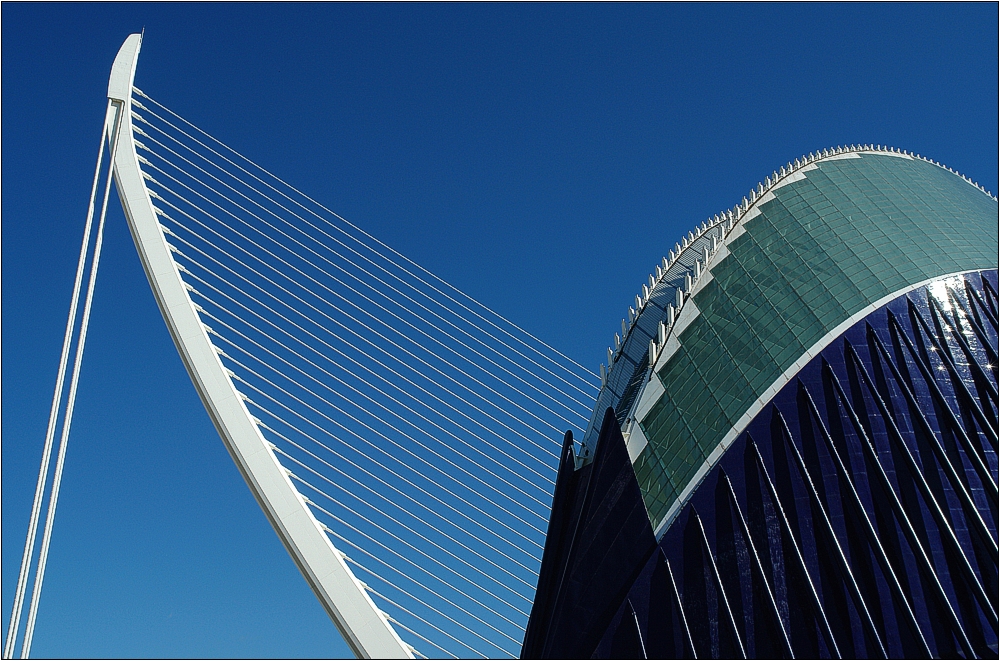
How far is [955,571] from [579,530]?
10.7m

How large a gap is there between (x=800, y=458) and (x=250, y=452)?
45.0 feet

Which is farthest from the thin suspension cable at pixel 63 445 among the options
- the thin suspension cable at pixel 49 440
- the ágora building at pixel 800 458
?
the ágora building at pixel 800 458

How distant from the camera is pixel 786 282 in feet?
92.5

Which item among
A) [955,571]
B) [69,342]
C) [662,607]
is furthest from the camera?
[662,607]

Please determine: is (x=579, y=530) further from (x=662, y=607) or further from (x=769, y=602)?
(x=769, y=602)

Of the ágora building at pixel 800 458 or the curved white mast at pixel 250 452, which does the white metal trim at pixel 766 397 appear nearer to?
the ágora building at pixel 800 458

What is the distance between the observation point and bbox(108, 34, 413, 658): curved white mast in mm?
18188

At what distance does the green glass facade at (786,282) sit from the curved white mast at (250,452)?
9277 mm

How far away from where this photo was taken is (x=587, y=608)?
24391 mm

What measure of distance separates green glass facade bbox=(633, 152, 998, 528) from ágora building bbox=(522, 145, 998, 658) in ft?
0.24

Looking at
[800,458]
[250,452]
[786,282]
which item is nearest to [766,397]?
[800,458]

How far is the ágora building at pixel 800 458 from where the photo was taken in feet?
68.1

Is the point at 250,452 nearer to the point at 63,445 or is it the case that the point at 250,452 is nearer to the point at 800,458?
the point at 63,445

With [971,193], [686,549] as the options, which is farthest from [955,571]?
[971,193]
